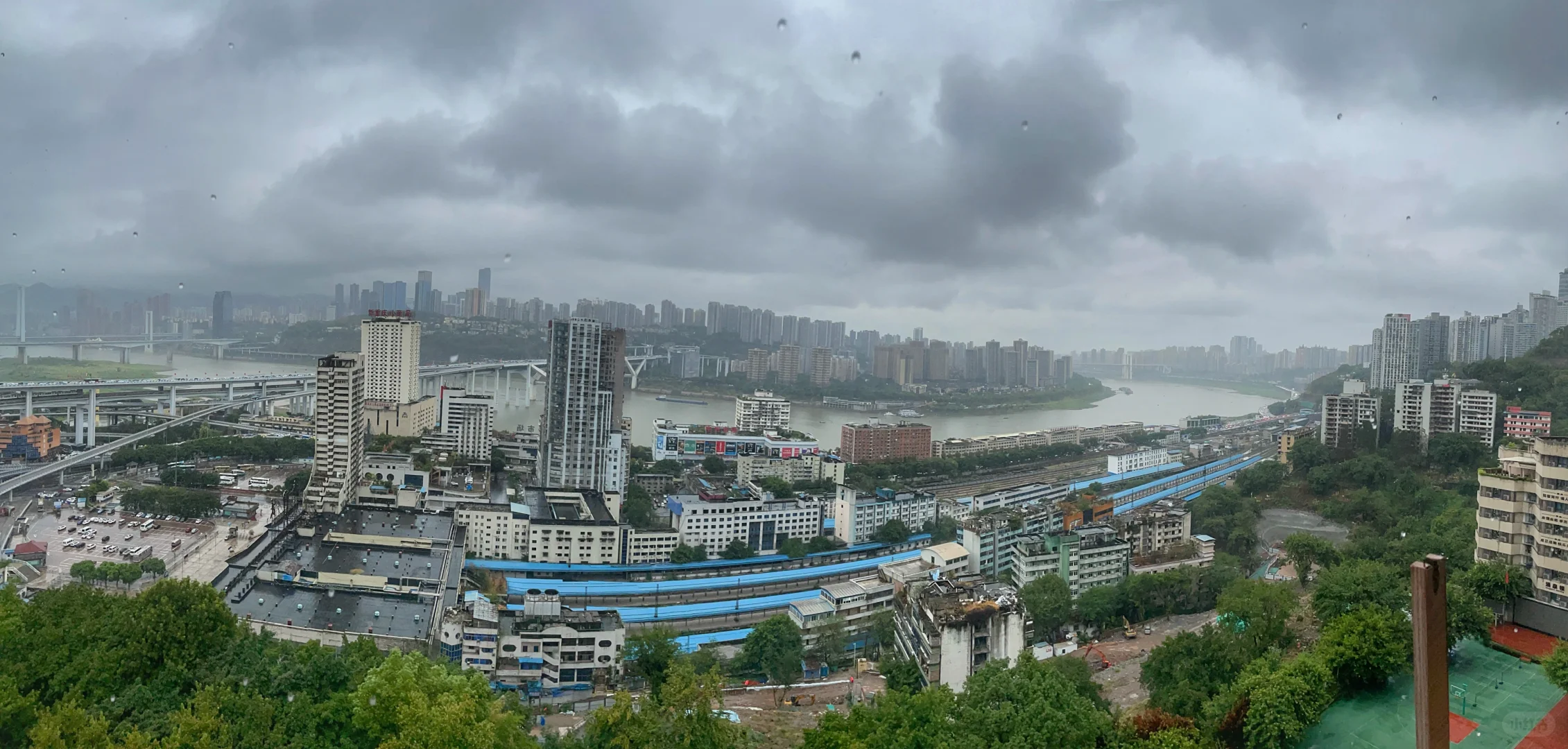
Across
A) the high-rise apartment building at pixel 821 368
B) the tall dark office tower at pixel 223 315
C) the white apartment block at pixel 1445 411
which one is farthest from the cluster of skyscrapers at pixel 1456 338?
the tall dark office tower at pixel 223 315

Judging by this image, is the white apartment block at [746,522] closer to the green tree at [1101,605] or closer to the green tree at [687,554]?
the green tree at [687,554]

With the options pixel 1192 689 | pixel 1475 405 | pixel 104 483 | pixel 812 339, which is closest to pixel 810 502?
pixel 1192 689

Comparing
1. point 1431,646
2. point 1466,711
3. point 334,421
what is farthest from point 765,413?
point 1431,646

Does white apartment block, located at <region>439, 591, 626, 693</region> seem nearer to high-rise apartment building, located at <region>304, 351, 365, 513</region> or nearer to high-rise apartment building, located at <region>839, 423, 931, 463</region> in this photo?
high-rise apartment building, located at <region>304, 351, 365, 513</region>

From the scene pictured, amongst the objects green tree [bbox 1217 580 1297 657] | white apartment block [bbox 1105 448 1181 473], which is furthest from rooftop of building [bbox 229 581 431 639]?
white apartment block [bbox 1105 448 1181 473]

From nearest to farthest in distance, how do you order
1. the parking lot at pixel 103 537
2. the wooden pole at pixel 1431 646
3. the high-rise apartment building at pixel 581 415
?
the wooden pole at pixel 1431 646 → the parking lot at pixel 103 537 → the high-rise apartment building at pixel 581 415

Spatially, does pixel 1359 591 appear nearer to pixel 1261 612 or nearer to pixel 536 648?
pixel 1261 612
